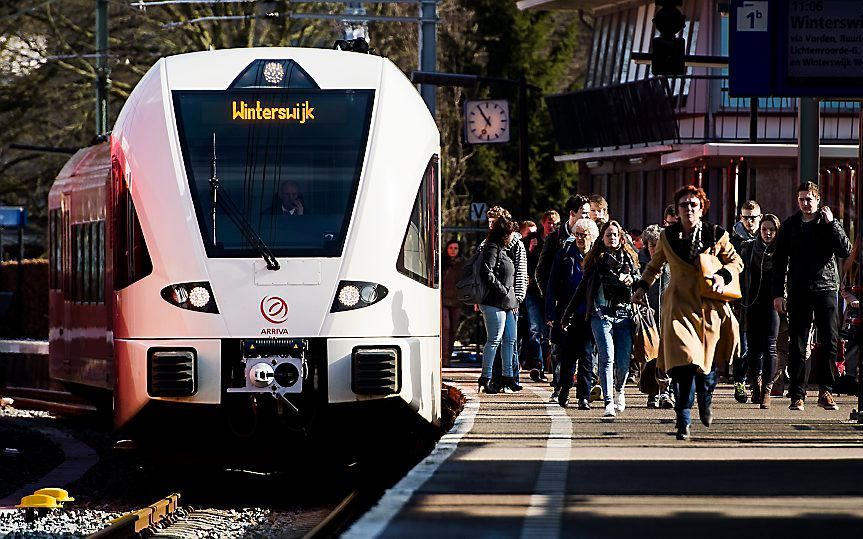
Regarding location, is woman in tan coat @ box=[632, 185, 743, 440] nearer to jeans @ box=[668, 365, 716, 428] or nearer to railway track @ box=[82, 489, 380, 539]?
jeans @ box=[668, 365, 716, 428]

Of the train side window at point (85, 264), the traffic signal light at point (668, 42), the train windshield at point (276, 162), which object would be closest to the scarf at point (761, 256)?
the traffic signal light at point (668, 42)

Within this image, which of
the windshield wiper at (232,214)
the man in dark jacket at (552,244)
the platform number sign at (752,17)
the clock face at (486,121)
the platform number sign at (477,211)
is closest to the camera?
the windshield wiper at (232,214)

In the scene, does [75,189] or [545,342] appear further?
[545,342]

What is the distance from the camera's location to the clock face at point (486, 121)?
4031cm

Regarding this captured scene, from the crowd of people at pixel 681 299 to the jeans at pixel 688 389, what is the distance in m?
0.01

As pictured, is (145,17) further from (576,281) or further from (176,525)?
(176,525)

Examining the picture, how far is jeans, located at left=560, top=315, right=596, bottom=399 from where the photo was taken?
18844 mm

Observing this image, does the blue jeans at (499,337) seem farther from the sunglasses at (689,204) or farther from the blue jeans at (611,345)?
the sunglasses at (689,204)

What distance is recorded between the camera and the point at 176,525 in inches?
563

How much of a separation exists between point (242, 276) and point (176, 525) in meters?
1.88

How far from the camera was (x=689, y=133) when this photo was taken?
120 ft

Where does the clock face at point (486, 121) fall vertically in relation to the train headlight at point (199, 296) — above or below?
above

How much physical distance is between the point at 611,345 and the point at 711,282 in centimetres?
279

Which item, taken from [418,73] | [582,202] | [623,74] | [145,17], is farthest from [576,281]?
[145,17]
